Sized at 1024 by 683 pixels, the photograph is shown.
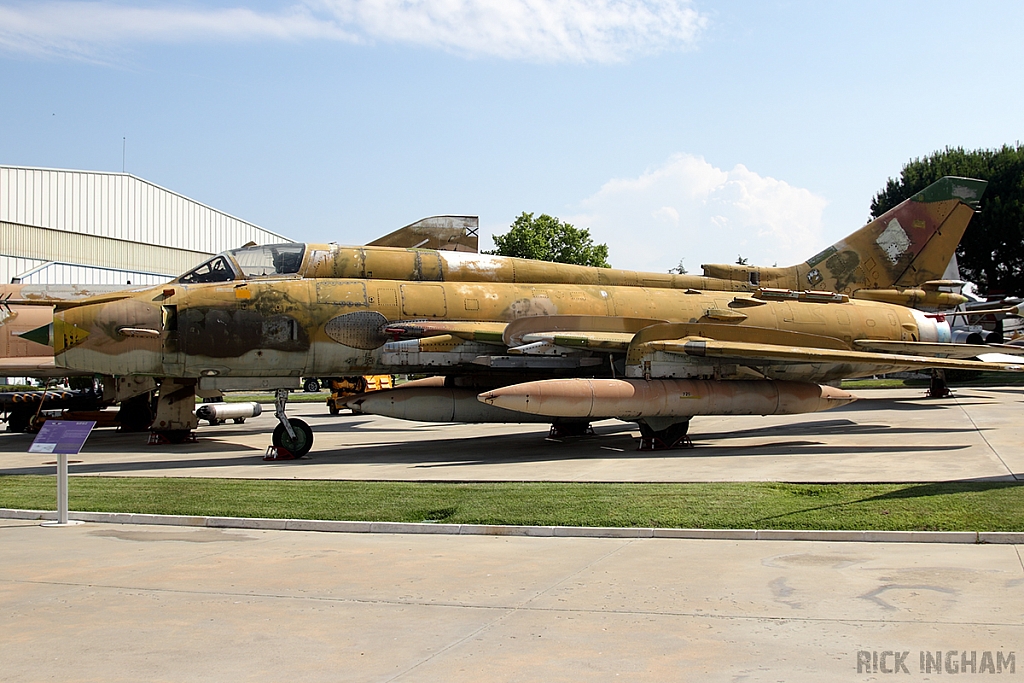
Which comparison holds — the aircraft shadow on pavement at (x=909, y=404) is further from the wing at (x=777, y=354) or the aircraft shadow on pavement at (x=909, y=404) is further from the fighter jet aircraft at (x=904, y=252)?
the wing at (x=777, y=354)

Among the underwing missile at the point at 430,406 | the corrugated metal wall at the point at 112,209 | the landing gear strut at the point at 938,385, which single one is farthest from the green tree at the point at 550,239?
the underwing missile at the point at 430,406

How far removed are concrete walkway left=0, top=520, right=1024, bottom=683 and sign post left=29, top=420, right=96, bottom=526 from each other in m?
1.22

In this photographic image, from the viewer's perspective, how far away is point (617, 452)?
1655 cm

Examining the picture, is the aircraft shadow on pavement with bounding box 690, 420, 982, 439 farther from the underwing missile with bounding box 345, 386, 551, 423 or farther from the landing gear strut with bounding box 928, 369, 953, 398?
the landing gear strut with bounding box 928, 369, 953, 398

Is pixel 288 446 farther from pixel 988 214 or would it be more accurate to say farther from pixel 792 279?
pixel 988 214

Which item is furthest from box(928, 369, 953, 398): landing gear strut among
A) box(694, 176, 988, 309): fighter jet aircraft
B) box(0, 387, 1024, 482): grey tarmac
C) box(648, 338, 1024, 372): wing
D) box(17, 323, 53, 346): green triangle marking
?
→ box(17, 323, 53, 346): green triangle marking

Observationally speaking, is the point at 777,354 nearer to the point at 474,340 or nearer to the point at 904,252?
the point at 474,340

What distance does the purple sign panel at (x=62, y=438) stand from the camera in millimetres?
10336

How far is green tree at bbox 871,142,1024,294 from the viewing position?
56094mm

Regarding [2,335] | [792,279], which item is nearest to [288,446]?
[2,335]

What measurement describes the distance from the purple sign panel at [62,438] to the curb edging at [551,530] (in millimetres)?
872

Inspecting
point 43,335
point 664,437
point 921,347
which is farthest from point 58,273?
point 921,347

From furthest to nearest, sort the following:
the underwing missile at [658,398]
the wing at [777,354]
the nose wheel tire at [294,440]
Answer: the wing at [777,354]
the nose wheel tire at [294,440]
the underwing missile at [658,398]

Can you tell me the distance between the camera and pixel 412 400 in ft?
54.8
